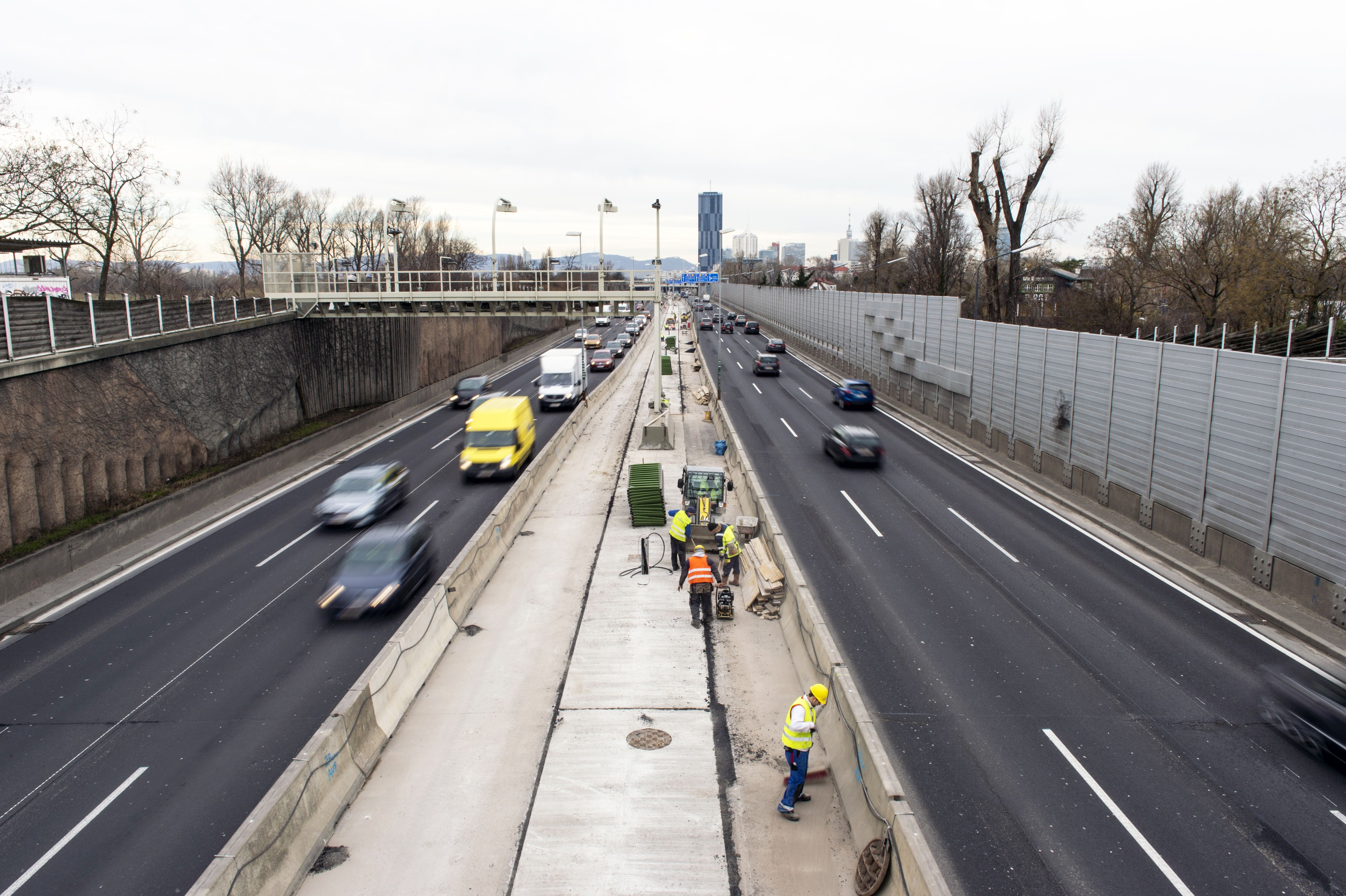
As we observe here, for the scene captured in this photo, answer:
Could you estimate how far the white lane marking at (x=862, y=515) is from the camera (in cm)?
2122

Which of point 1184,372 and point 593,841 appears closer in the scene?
point 593,841

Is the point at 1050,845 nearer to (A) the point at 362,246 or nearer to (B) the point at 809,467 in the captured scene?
(B) the point at 809,467

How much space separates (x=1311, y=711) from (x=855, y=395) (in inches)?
1260

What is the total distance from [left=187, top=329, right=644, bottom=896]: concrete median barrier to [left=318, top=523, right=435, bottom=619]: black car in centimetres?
Result: 130

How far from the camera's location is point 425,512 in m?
25.1

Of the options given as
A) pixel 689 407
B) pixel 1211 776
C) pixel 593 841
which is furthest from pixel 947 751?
pixel 689 407

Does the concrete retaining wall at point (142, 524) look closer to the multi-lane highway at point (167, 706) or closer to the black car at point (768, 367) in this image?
the multi-lane highway at point (167, 706)

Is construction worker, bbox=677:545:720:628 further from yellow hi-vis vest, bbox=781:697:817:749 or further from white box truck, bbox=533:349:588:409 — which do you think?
white box truck, bbox=533:349:588:409

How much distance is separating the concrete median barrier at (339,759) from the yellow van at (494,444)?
37.2ft

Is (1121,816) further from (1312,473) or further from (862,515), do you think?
(862,515)

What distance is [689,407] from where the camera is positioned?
46.4m

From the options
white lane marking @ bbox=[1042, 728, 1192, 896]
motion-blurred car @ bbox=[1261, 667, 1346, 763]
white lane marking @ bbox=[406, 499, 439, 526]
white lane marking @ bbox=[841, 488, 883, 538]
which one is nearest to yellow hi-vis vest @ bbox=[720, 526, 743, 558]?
white lane marking @ bbox=[841, 488, 883, 538]

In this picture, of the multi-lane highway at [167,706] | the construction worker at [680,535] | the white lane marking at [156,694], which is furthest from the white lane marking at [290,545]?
the construction worker at [680,535]

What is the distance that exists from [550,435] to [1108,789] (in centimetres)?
3042
